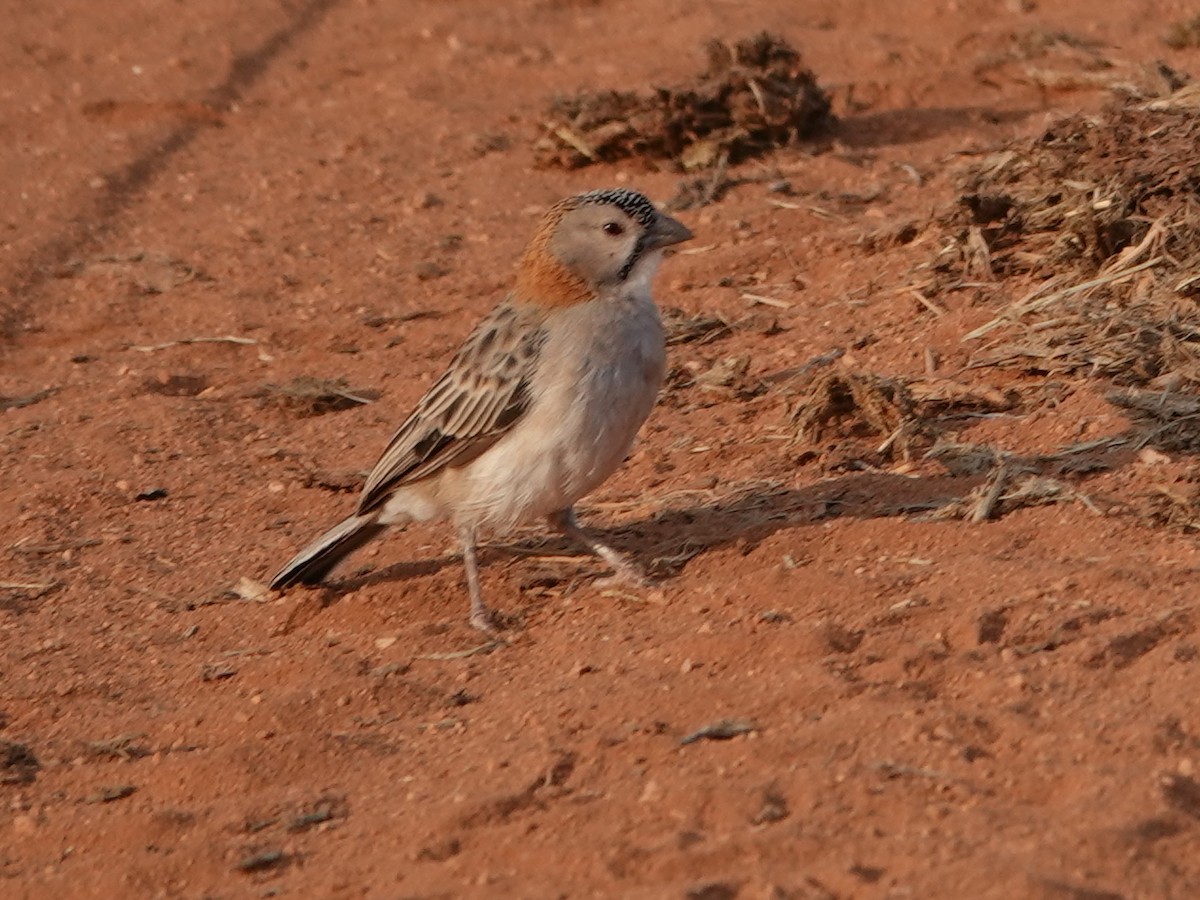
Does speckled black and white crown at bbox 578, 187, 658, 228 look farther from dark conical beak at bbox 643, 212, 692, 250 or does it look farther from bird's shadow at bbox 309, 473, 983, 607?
bird's shadow at bbox 309, 473, 983, 607

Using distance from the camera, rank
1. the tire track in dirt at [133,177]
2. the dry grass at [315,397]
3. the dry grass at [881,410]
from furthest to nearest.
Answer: the tire track in dirt at [133,177], the dry grass at [315,397], the dry grass at [881,410]

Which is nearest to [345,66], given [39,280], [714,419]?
[39,280]

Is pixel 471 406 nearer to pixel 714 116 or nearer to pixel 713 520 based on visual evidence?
pixel 713 520

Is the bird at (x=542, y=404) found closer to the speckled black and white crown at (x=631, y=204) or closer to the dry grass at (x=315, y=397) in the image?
the speckled black and white crown at (x=631, y=204)

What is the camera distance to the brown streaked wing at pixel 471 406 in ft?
25.1

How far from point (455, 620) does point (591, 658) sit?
37.4 inches

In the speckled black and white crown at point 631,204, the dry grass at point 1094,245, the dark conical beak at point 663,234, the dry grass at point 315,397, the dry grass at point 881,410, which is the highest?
the speckled black and white crown at point 631,204

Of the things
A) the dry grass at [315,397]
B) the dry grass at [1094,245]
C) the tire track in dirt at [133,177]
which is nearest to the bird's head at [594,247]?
the dry grass at [1094,245]

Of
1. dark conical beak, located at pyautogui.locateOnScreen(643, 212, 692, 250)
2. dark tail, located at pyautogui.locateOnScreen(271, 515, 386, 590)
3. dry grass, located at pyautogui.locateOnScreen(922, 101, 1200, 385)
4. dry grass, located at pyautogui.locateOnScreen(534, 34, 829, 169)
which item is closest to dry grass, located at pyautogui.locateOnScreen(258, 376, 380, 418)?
dark tail, located at pyautogui.locateOnScreen(271, 515, 386, 590)

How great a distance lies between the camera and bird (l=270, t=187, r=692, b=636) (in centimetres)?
746

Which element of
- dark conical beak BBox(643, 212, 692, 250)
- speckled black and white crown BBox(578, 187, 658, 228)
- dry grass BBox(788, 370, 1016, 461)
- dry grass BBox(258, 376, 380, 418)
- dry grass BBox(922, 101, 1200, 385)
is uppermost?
speckled black and white crown BBox(578, 187, 658, 228)

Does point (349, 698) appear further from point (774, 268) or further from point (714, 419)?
point (774, 268)

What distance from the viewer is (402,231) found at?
41.8 feet

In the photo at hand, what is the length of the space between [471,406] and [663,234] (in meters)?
1.09
